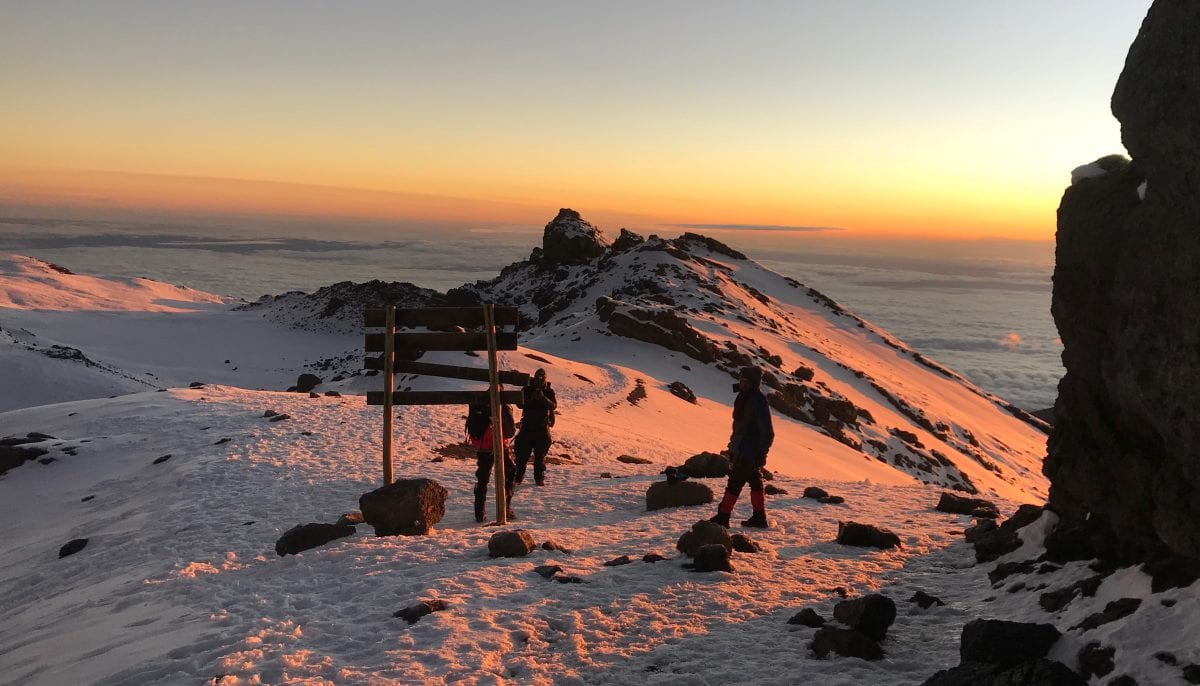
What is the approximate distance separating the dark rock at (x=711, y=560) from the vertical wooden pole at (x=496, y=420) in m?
3.59

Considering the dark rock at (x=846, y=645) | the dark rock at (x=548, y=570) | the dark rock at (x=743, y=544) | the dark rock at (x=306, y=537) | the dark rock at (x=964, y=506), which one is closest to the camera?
the dark rock at (x=846, y=645)

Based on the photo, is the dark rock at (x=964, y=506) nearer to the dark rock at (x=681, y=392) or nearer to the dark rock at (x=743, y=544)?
the dark rock at (x=743, y=544)

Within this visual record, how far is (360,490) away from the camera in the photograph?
43.8 ft

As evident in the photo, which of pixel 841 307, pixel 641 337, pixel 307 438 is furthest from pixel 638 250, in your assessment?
pixel 307 438

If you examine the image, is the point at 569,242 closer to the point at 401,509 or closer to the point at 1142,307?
the point at 401,509

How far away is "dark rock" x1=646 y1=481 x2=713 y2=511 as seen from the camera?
43.7ft

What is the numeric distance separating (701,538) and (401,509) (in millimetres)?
4323

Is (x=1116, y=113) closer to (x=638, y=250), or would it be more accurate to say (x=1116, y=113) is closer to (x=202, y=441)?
(x=202, y=441)

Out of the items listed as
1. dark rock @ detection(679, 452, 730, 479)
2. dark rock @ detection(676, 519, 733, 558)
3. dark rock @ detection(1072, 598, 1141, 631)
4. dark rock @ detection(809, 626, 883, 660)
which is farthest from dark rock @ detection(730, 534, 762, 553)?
dark rock @ detection(679, 452, 730, 479)

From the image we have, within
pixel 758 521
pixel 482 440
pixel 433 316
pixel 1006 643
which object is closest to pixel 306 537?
pixel 482 440

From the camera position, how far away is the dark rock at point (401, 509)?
410 inches

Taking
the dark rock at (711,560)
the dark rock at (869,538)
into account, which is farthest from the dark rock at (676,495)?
the dark rock at (711,560)

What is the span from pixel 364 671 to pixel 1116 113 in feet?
27.5

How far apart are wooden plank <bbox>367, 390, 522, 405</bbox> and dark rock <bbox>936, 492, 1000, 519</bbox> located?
8.25 metres
